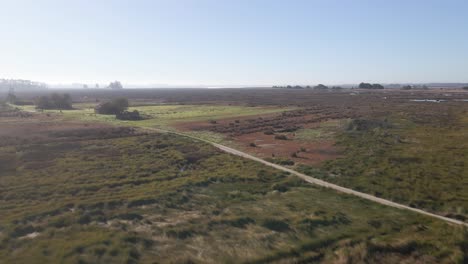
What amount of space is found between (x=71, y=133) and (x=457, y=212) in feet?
166

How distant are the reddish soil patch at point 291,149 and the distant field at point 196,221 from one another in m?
6.51

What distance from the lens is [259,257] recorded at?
14.6 m

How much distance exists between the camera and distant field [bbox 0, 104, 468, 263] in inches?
582

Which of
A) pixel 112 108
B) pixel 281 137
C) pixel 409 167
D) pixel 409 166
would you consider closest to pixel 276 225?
pixel 409 167

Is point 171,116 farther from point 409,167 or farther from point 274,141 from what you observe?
point 409,167

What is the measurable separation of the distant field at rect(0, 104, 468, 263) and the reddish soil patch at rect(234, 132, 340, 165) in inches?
256

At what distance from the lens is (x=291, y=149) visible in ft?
134

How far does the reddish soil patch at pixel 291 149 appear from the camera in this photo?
117 feet

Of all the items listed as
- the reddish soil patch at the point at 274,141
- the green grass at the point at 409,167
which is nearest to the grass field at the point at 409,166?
the green grass at the point at 409,167

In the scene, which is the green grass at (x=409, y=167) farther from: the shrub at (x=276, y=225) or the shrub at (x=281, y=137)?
the shrub at (x=276, y=225)

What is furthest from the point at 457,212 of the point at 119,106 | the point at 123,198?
the point at 119,106

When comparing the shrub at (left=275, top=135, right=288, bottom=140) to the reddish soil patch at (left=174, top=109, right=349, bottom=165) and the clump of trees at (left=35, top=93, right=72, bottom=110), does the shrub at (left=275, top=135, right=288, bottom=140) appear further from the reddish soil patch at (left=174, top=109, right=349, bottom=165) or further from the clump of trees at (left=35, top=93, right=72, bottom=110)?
the clump of trees at (left=35, top=93, right=72, bottom=110)

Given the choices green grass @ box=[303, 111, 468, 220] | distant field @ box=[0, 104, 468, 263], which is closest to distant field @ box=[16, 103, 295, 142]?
green grass @ box=[303, 111, 468, 220]

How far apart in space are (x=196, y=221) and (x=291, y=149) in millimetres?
24168
